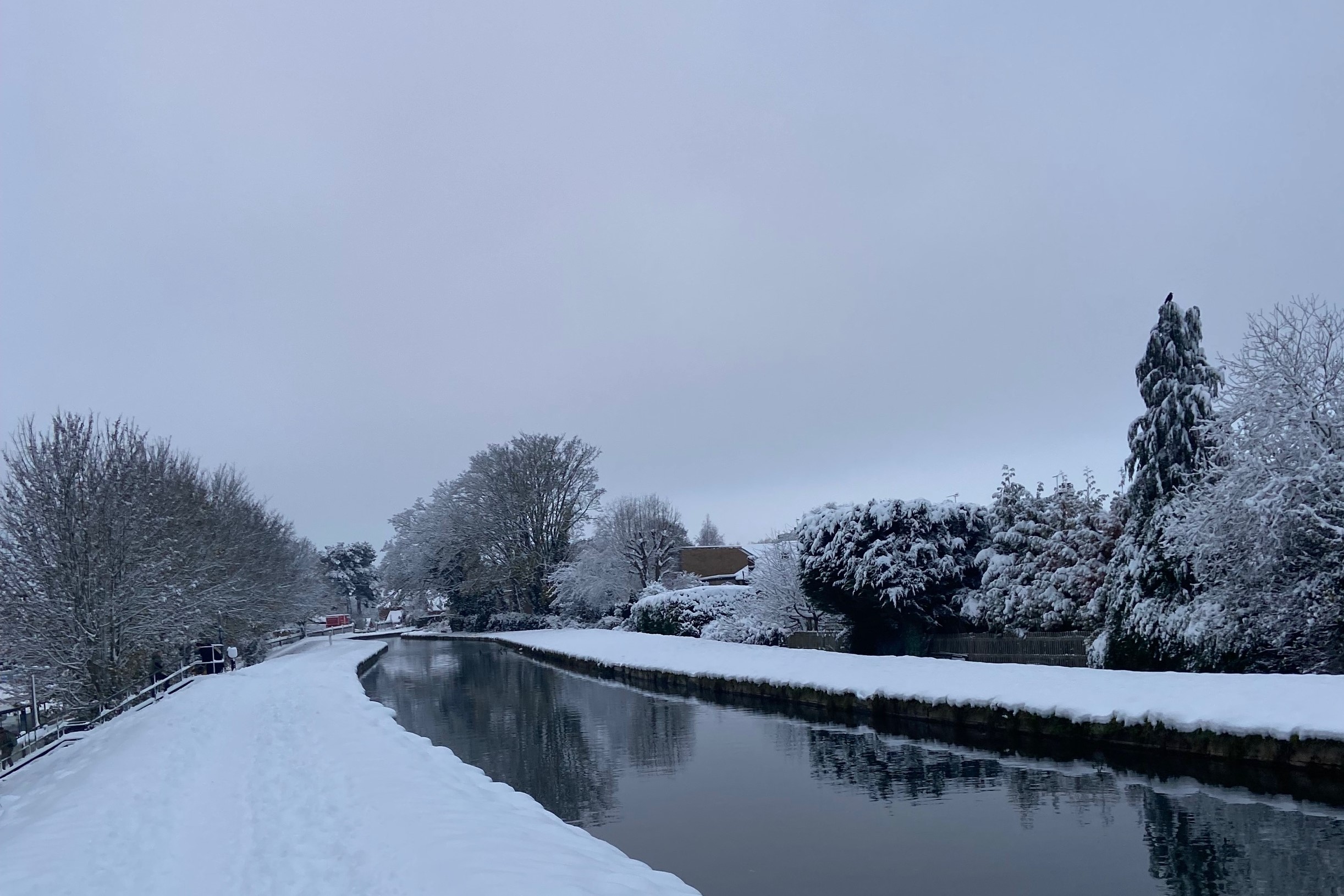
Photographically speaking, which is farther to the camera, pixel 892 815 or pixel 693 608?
pixel 693 608

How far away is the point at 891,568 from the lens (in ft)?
79.5

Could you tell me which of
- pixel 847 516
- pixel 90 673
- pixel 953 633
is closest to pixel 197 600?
pixel 90 673

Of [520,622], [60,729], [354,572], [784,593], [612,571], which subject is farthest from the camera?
[354,572]

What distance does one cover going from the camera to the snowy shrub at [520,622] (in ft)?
187

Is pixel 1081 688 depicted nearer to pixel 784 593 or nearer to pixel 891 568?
pixel 891 568

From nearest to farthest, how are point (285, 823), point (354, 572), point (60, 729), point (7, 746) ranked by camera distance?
point (285, 823) < point (60, 729) < point (7, 746) < point (354, 572)

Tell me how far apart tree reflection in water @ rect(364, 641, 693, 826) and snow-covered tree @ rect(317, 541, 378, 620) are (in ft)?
255

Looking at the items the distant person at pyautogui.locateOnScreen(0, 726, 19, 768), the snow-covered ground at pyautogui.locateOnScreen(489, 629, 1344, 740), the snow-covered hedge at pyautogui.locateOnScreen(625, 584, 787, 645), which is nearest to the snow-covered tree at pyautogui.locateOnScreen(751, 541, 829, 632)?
the snow-covered hedge at pyautogui.locateOnScreen(625, 584, 787, 645)

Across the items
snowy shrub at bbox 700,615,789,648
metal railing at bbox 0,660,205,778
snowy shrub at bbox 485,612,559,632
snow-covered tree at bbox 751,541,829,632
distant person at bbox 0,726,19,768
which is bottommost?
distant person at bbox 0,726,19,768

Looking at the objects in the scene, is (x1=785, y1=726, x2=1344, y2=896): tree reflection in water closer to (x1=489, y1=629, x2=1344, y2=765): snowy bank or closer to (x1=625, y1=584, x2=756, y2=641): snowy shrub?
(x1=489, y1=629, x2=1344, y2=765): snowy bank

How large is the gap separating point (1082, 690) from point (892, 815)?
596 cm

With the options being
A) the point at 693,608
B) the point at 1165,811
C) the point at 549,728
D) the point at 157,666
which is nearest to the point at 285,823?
the point at 1165,811

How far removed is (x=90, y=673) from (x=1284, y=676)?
2399cm

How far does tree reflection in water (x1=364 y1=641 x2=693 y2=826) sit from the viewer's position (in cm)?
1390
